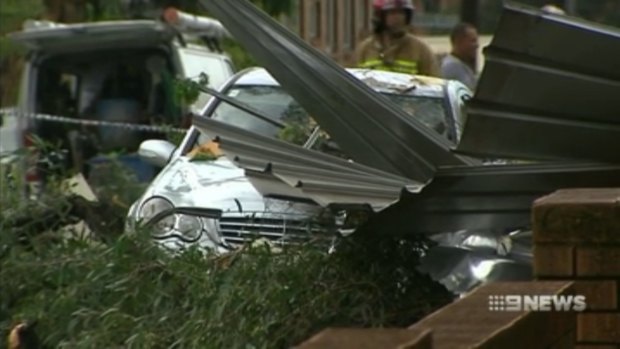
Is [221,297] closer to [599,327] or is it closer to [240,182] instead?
[599,327]

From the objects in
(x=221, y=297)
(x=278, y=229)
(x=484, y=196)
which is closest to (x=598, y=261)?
(x=484, y=196)

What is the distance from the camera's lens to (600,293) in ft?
18.9

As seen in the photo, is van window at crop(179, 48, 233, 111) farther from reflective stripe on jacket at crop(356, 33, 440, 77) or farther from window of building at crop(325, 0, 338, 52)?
window of building at crop(325, 0, 338, 52)

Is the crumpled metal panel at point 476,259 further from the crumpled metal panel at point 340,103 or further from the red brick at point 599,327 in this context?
the red brick at point 599,327

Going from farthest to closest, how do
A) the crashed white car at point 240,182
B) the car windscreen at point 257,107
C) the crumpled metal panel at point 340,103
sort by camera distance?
the car windscreen at point 257,107, the crashed white car at point 240,182, the crumpled metal panel at point 340,103

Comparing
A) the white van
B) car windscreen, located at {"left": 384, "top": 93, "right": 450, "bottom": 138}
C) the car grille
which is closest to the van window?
the white van

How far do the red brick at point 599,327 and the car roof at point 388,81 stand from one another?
4.57 m

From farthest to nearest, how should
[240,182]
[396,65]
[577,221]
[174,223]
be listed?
[396,65]
[240,182]
[174,223]
[577,221]

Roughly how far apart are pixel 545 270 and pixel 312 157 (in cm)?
180

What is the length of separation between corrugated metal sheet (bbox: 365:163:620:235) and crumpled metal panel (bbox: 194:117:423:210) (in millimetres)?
103

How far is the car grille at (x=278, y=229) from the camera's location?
25.2 ft

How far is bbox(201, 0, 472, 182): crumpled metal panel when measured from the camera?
7328 mm

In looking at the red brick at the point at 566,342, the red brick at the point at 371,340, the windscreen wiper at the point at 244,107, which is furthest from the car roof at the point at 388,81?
the red brick at the point at 371,340

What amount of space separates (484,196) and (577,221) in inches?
58.7
